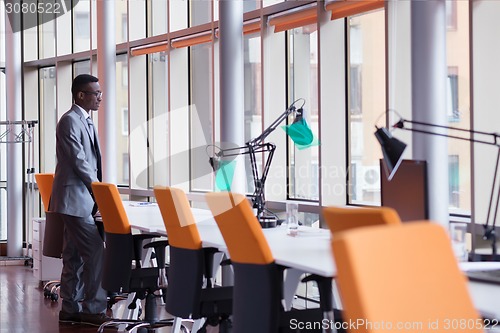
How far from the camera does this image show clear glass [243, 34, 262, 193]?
7.06 metres

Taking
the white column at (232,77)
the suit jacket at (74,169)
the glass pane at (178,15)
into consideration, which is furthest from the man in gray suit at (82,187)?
the glass pane at (178,15)

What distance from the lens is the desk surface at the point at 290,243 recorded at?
3.11m

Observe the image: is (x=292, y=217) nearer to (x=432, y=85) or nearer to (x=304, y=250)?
(x=304, y=250)

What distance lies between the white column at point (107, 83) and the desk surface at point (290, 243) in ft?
9.25

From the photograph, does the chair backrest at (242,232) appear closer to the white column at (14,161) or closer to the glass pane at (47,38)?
the white column at (14,161)

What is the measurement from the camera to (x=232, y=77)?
6.48m

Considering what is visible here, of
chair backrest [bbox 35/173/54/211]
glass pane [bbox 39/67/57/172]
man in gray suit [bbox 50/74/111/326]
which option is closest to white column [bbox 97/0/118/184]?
chair backrest [bbox 35/173/54/211]

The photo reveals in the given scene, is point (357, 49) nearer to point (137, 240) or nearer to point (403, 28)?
point (403, 28)

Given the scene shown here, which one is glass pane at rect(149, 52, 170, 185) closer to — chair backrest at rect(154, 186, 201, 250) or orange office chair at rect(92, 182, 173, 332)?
orange office chair at rect(92, 182, 173, 332)

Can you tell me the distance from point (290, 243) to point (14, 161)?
22.4 feet

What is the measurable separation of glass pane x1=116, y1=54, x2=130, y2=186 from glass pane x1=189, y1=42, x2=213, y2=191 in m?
1.39

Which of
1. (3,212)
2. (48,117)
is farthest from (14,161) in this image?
(48,117)

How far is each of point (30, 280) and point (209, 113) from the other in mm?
2455

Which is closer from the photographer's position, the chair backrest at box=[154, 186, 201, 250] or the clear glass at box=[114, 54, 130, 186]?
the chair backrest at box=[154, 186, 201, 250]
